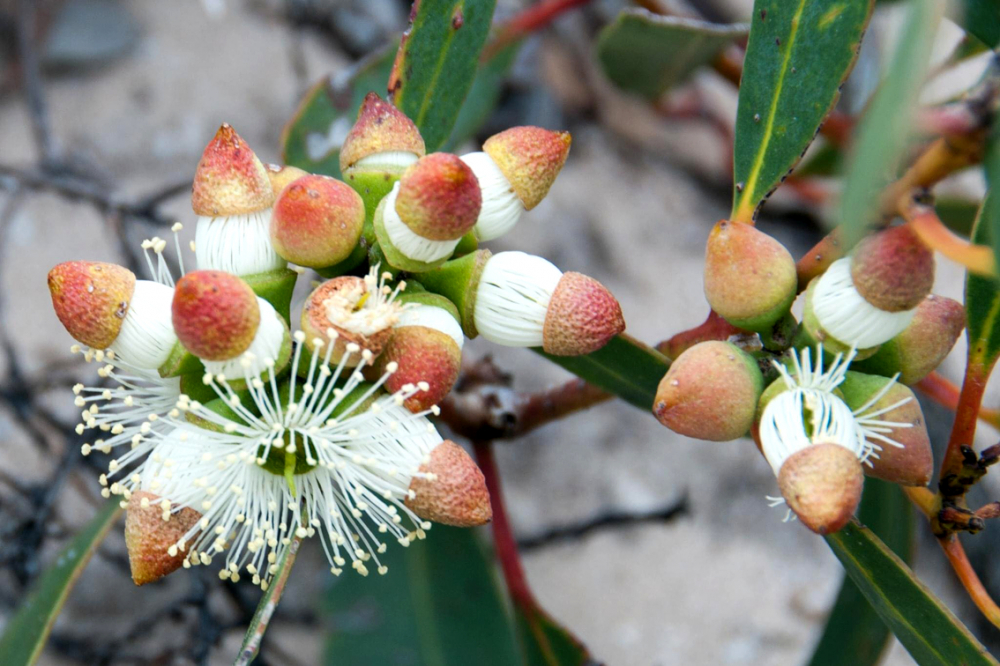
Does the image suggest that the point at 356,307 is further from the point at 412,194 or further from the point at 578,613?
the point at 578,613

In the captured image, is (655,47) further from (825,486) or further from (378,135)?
(825,486)

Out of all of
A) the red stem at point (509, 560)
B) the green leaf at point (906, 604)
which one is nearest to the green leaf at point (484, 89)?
the red stem at point (509, 560)

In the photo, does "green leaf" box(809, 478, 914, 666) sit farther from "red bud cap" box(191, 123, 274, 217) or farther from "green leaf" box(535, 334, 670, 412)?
"red bud cap" box(191, 123, 274, 217)

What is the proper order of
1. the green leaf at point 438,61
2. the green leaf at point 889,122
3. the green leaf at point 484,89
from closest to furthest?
the green leaf at point 889,122
the green leaf at point 438,61
the green leaf at point 484,89

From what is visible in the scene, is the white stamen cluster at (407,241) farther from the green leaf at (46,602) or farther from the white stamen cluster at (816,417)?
the green leaf at (46,602)

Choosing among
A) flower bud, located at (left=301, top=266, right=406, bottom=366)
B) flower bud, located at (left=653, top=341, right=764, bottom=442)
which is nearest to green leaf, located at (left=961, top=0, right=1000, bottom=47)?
flower bud, located at (left=653, top=341, right=764, bottom=442)

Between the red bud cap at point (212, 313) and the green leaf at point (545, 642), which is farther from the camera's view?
the green leaf at point (545, 642)

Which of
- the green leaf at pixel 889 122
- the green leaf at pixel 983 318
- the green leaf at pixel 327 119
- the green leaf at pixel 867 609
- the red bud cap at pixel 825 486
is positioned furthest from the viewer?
the green leaf at pixel 327 119
